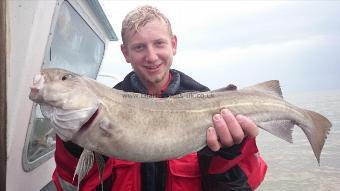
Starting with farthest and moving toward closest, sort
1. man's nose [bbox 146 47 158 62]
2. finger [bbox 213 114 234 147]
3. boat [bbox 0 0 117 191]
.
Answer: man's nose [bbox 146 47 158 62], finger [bbox 213 114 234 147], boat [bbox 0 0 117 191]

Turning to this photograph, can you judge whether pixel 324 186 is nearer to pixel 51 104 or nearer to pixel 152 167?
pixel 152 167

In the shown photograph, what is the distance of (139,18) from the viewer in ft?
11.8

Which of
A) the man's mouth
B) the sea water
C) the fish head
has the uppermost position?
the man's mouth

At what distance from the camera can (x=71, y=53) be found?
4566mm

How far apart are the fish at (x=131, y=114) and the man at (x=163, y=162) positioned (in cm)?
17

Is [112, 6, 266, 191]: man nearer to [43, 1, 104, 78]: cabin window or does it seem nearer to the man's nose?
the man's nose

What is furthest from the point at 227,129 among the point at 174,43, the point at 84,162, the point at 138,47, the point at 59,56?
the point at 59,56

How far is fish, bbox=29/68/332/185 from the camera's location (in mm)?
2371

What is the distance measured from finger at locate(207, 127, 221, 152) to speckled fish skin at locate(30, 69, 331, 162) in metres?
0.05

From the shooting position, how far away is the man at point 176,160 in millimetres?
3020

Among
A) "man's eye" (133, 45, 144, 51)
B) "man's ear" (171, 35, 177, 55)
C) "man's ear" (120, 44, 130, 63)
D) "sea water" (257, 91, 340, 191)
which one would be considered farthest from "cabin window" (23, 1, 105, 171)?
"sea water" (257, 91, 340, 191)

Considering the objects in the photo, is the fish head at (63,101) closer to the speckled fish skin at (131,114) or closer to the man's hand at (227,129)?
the speckled fish skin at (131,114)

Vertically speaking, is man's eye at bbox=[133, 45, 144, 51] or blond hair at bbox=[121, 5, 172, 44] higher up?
blond hair at bbox=[121, 5, 172, 44]

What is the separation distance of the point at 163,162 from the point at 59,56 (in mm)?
1741
